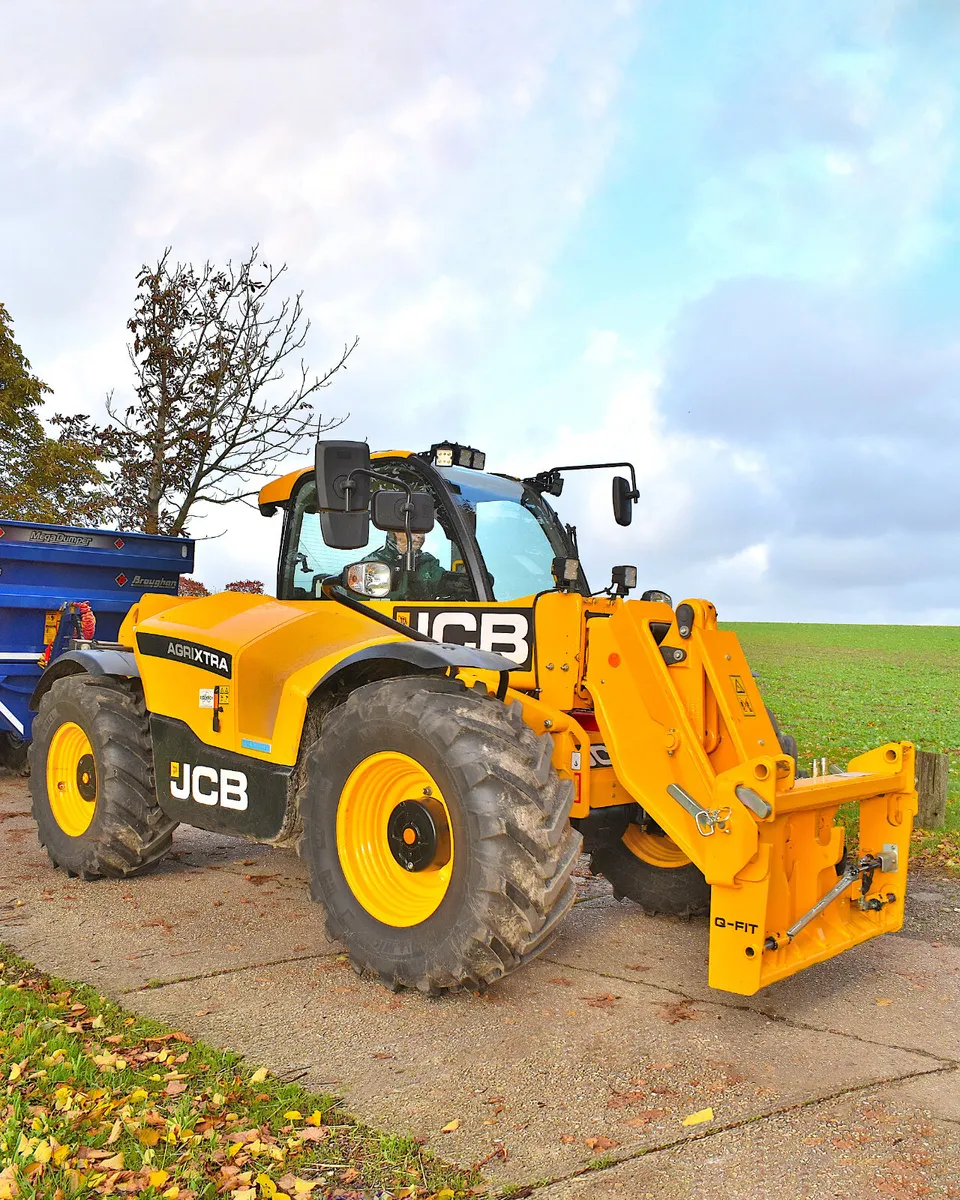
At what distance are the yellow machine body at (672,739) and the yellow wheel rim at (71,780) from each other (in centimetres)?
143

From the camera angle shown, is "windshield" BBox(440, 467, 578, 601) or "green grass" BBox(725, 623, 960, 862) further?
"green grass" BBox(725, 623, 960, 862)

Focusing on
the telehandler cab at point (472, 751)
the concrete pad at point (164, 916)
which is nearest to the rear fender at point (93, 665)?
the telehandler cab at point (472, 751)

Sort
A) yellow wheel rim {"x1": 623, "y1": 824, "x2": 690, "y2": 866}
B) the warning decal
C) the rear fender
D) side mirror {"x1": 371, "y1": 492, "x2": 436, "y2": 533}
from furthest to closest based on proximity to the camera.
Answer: the rear fender < yellow wheel rim {"x1": 623, "y1": 824, "x2": 690, "y2": 866} < the warning decal < side mirror {"x1": 371, "y1": 492, "x2": 436, "y2": 533}

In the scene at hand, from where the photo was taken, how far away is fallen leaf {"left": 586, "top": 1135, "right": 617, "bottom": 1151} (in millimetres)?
3543

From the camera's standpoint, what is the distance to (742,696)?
537 centimetres

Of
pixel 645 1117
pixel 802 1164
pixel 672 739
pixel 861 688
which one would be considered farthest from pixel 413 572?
pixel 861 688

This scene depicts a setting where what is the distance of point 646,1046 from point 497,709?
4.93 ft

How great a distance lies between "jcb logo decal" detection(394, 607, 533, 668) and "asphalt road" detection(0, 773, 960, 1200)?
1631 mm

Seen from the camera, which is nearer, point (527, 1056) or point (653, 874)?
point (527, 1056)

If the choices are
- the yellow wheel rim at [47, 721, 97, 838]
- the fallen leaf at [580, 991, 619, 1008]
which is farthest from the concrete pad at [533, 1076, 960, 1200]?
the yellow wheel rim at [47, 721, 97, 838]

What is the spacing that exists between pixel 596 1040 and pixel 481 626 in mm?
2185

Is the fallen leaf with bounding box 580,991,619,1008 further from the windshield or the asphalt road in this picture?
the windshield

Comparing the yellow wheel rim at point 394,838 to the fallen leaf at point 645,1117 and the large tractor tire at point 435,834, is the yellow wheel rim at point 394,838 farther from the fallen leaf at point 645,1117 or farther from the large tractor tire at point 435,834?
the fallen leaf at point 645,1117

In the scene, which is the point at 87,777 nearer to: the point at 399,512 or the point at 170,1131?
the point at 399,512
